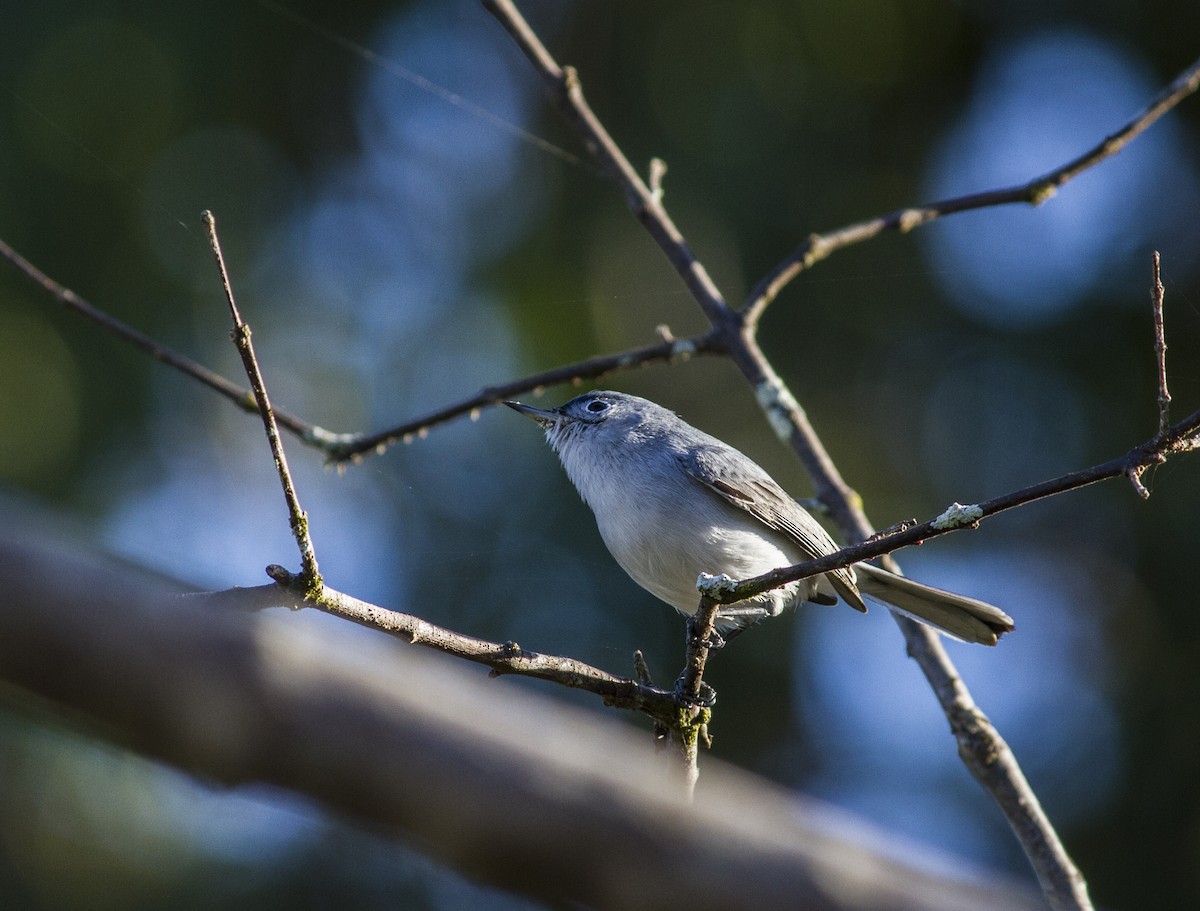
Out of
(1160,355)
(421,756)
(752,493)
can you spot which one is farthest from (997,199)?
(421,756)

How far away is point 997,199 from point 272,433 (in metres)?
2.50

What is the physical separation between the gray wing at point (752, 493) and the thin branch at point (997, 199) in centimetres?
46

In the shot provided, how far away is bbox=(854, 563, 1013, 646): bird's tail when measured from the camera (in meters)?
2.98

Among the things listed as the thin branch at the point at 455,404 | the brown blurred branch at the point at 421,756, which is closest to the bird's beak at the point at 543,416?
the thin branch at the point at 455,404

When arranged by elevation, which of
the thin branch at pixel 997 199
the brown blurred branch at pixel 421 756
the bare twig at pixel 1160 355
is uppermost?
the thin branch at pixel 997 199

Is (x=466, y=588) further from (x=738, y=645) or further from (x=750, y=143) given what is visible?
(x=750, y=143)

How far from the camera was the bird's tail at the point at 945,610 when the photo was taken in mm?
2979

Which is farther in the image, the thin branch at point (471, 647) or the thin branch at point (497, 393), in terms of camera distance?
the thin branch at point (497, 393)

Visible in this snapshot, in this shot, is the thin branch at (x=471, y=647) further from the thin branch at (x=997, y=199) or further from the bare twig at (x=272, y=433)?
the thin branch at (x=997, y=199)

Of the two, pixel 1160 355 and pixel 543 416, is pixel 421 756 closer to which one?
pixel 1160 355

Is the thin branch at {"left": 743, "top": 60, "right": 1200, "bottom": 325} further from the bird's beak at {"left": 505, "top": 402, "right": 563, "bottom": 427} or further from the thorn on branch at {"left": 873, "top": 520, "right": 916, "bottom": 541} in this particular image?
the thorn on branch at {"left": 873, "top": 520, "right": 916, "bottom": 541}

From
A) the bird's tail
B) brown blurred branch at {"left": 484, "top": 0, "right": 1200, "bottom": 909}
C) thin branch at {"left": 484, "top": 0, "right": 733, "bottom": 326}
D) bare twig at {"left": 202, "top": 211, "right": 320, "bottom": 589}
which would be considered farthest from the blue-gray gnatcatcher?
bare twig at {"left": 202, "top": 211, "right": 320, "bottom": 589}

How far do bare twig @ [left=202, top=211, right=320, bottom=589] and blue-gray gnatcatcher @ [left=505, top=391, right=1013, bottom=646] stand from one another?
4.85 feet

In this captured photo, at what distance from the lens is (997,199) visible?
3.17m
